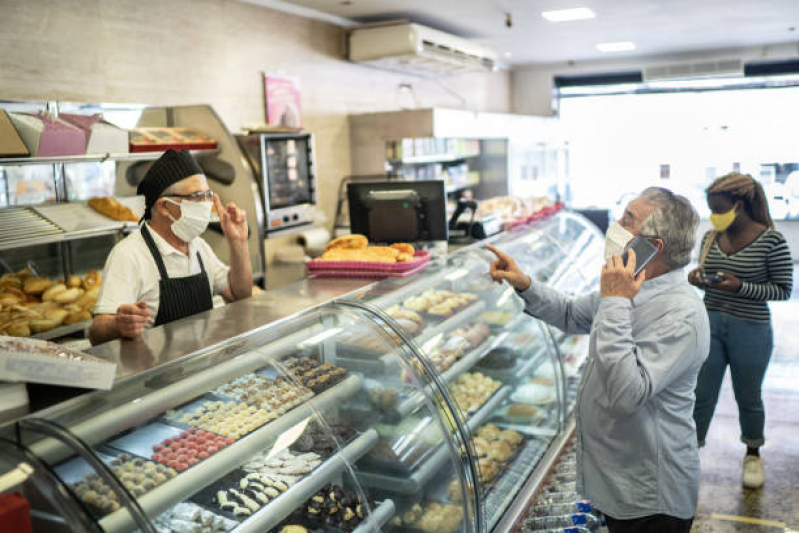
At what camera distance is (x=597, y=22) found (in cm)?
766

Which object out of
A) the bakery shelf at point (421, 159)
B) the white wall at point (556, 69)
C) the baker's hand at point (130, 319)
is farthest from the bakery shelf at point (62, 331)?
the white wall at point (556, 69)

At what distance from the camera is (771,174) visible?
11.9m

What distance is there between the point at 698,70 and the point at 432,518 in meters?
10.3

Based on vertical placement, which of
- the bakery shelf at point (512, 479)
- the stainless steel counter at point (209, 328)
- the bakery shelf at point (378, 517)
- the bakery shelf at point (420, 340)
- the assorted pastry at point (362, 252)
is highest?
the assorted pastry at point (362, 252)

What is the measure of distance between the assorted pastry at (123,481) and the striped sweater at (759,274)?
334 centimetres

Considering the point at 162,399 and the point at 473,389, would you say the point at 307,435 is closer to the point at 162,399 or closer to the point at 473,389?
the point at 162,399

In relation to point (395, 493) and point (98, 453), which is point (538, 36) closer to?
point (395, 493)

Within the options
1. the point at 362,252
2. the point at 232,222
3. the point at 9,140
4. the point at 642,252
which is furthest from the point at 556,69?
the point at 642,252

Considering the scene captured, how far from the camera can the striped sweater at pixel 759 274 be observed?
3.80 meters

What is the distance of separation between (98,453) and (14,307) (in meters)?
2.36

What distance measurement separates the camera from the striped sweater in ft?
12.5

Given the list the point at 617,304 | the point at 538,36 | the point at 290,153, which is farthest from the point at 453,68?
the point at 617,304

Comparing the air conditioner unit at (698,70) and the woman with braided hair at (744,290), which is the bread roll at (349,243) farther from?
the air conditioner unit at (698,70)

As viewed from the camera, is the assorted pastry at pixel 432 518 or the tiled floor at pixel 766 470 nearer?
the assorted pastry at pixel 432 518
